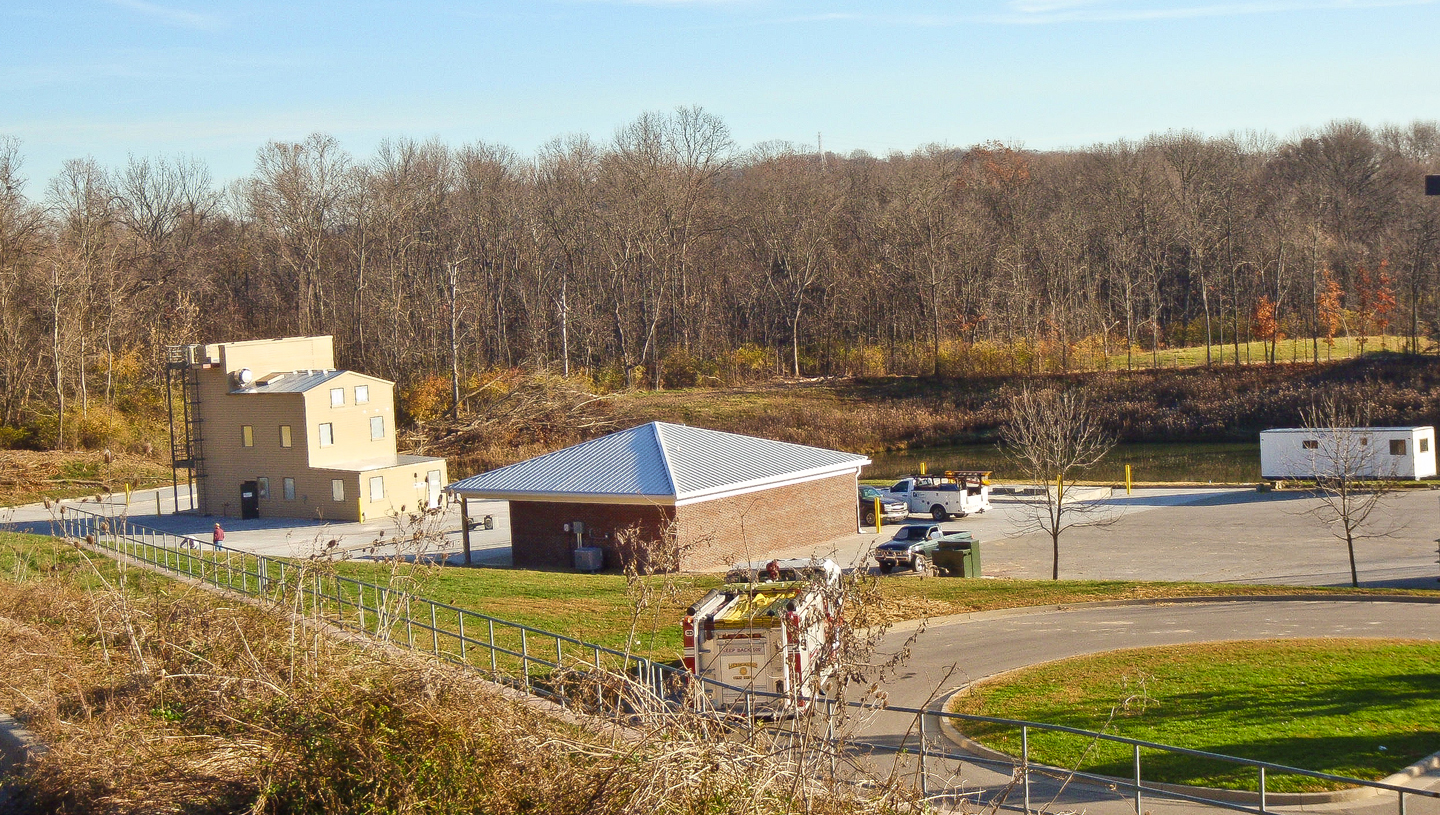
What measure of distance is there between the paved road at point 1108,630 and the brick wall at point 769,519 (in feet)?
29.2

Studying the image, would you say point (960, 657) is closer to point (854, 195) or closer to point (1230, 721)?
point (1230, 721)

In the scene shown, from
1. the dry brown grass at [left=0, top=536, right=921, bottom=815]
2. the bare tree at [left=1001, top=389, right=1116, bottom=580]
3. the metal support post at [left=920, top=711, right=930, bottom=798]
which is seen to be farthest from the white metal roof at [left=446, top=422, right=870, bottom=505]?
the dry brown grass at [left=0, top=536, right=921, bottom=815]

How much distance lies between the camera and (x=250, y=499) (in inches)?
1711

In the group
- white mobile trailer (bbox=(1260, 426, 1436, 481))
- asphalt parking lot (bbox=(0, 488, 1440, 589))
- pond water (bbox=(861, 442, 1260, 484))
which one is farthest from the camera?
pond water (bbox=(861, 442, 1260, 484))

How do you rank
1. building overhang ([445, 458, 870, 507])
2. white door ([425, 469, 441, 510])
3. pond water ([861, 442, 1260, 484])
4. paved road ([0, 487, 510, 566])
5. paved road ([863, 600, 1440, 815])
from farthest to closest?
pond water ([861, 442, 1260, 484]), white door ([425, 469, 441, 510]), paved road ([0, 487, 510, 566]), building overhang ([445, 458, 870, 507]), paved road ([863, 600, 1440, 815])

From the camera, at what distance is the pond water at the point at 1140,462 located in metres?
50.1

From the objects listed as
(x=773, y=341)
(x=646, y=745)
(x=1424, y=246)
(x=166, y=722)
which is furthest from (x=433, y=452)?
(x=1424, y=246)

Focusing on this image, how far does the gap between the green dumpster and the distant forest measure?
157ft

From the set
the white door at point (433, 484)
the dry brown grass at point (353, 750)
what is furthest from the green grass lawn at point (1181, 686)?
the white door at point (433, 484)

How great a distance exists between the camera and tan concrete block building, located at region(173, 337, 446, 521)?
4197 cm

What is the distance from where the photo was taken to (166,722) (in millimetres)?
10562

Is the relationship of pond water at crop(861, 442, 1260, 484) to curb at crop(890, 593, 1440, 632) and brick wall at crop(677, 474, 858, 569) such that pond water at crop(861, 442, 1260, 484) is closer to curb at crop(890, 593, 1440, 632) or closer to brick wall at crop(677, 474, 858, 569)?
brick wall at crop(677, 474, 858, 569)

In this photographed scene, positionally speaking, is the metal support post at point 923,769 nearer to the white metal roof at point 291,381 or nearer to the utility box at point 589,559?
the utility box at point 589,559

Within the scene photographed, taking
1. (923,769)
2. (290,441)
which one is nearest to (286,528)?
(290,441)
